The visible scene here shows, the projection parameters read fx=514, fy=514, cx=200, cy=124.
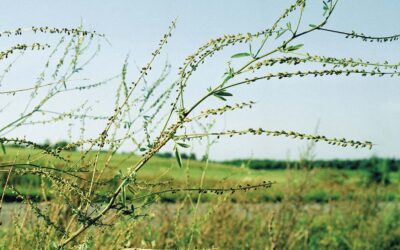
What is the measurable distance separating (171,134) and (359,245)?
630cm

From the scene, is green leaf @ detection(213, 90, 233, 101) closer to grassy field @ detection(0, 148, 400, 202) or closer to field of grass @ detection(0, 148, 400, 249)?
grassy field @ detection(0, 148, 400, 202)

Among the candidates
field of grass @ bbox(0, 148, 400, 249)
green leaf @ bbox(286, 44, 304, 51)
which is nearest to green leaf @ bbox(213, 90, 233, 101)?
green leaf @ bbox(286, 44, 304, 51)

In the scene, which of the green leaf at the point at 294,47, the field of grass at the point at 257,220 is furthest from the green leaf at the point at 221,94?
the field of grass at the point at 257,220

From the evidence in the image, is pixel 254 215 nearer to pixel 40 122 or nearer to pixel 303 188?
pixel 303 188

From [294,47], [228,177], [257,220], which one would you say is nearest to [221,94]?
[294,47]

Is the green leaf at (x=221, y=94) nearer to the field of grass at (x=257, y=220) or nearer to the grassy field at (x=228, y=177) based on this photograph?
the grassy field at (x=228, y=177)

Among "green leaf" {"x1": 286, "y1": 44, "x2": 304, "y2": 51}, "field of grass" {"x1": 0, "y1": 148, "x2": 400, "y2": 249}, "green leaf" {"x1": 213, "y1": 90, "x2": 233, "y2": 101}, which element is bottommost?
"field of grass" {"x1": 0, "y1": 148, "x2": 400, "y2": 249}

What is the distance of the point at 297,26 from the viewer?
167 cm

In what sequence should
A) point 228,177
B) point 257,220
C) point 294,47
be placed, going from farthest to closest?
1. point 257,220
2. point 228,177
3. point 294,47

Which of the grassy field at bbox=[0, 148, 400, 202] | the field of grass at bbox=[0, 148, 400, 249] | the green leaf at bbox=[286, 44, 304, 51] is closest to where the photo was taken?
Answer: the green leaf at bbox=[286, 44, 304, 51]

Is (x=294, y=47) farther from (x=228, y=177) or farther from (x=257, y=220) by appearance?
(x=257, y=220)

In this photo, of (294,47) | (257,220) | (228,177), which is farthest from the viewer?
(257,220)

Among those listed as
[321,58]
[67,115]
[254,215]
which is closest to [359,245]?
[254,215]

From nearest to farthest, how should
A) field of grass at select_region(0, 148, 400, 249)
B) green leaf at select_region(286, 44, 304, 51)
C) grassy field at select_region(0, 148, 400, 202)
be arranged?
green leaf at select_region(286, 44, 304, 51) < grassy field at select_region(0, 148, 400, 202) < field of grass at select_region(0, 148, 400, 249)
